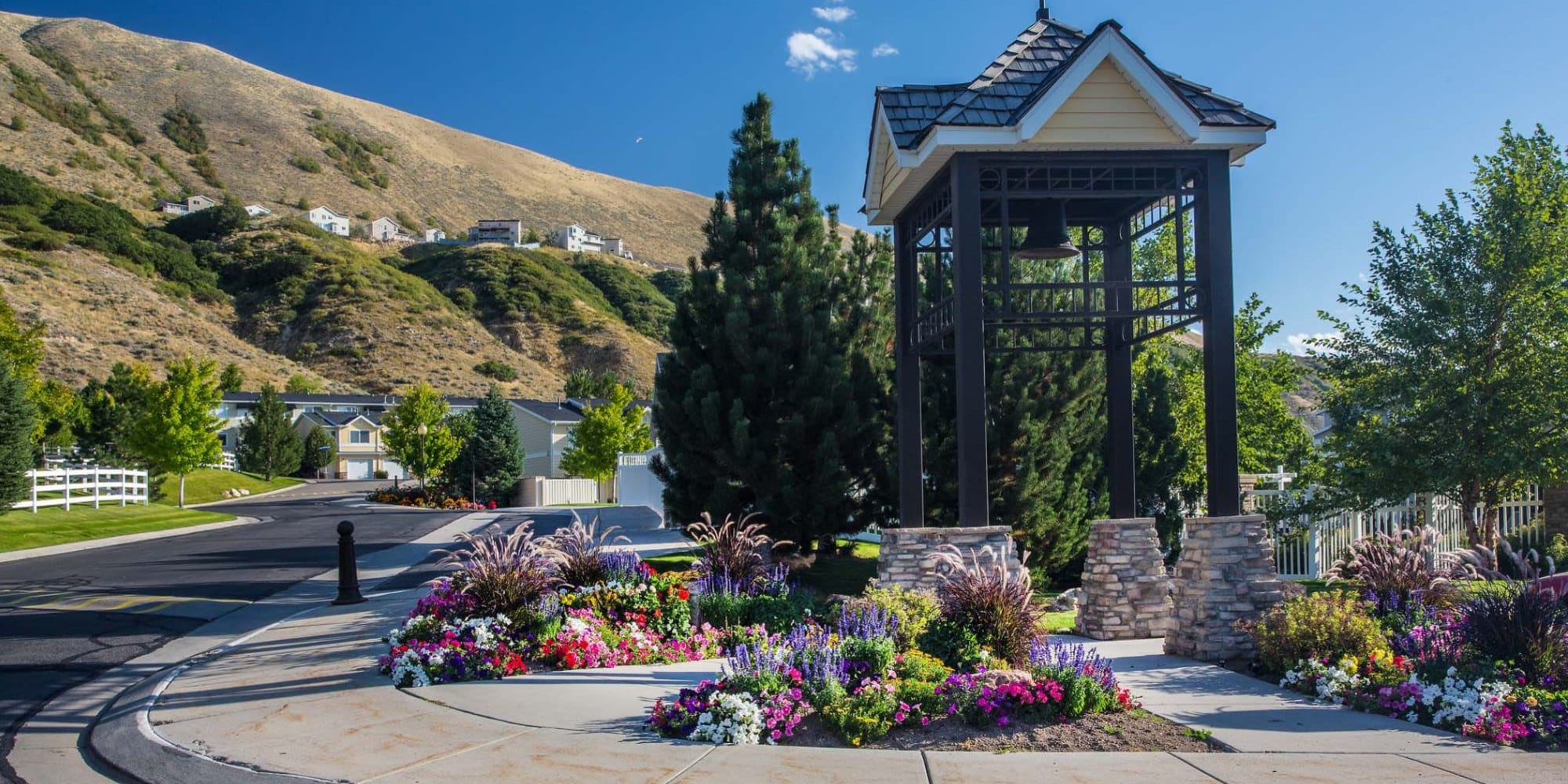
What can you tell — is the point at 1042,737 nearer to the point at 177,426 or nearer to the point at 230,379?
the point at 177,426

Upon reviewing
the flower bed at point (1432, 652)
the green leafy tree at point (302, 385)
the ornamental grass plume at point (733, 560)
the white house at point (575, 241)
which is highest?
the white house at point (575, 241)

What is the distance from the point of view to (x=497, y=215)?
15038cm

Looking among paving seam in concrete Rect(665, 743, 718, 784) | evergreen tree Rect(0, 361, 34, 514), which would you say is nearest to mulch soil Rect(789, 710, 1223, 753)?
paving seam in concrete Rect(665, 743, 718, 784)

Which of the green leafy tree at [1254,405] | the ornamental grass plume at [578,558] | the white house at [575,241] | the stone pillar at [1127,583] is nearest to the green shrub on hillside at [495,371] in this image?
the white house at [575,241]

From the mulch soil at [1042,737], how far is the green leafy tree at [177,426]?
4100 cm

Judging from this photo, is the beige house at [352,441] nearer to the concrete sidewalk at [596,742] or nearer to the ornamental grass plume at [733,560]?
the ornamental grass plume at [733,560]

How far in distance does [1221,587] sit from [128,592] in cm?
1457

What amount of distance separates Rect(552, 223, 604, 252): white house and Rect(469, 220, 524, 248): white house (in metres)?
5.77

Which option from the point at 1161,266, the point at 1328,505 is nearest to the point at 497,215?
the point at 1161,266

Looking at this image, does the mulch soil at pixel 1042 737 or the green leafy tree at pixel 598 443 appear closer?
the mulch soil at pixel 1042 737

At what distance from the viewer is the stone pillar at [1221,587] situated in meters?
9.22

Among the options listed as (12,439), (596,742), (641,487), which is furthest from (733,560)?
(12,439)

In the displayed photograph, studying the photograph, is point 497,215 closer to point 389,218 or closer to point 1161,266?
point 389,218

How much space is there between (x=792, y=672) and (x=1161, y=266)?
22.5m
